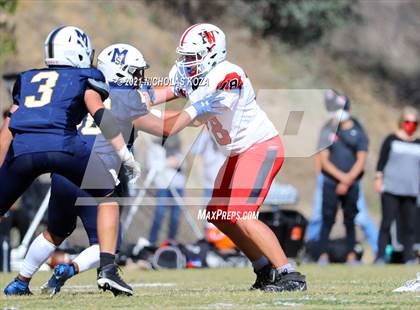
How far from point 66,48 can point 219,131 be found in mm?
1164

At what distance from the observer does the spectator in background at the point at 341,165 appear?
1204 cm

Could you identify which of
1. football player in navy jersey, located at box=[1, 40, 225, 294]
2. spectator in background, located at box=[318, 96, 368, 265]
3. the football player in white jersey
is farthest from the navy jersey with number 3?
spectator in background, located at box=[318, 96, 368, 265]

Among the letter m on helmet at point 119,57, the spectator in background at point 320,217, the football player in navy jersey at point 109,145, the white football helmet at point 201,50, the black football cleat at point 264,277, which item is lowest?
the spectator in background at point 320,217

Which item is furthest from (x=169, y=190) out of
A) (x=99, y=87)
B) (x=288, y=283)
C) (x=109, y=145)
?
(x=99, y=87)

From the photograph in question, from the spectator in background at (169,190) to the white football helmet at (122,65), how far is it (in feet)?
16.7

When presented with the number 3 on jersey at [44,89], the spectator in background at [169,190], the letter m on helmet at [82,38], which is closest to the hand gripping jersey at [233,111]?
the letter m on helmet at [82,38]

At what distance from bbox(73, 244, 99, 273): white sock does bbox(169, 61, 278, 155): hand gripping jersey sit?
1092 mm

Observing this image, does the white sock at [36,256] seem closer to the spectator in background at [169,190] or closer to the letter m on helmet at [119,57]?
the letter m on helmet at [119,57]

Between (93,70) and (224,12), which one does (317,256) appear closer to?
(93,70)

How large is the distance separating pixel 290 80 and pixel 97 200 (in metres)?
18.1

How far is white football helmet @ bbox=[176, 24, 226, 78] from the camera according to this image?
6.85 meters

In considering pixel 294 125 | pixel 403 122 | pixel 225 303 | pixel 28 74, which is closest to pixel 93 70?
pixel 28 74

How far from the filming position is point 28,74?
6.46 meters

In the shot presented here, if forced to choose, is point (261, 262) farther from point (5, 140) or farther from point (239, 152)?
point (5, 140)
